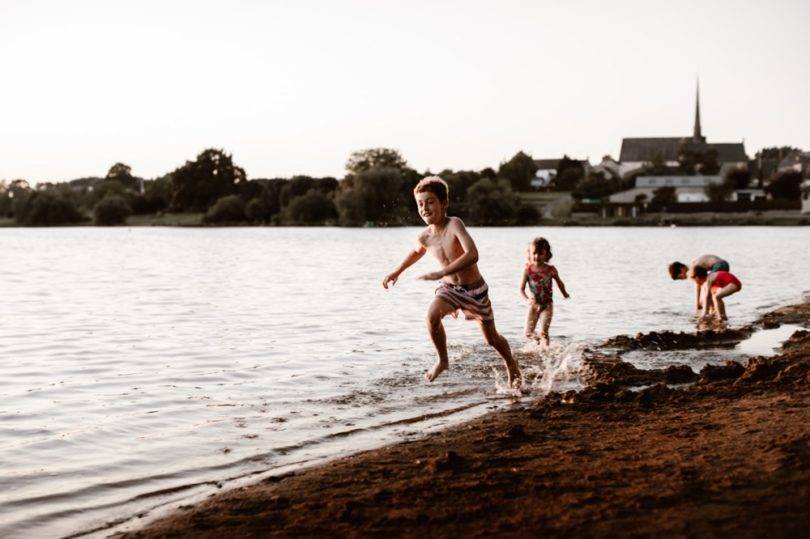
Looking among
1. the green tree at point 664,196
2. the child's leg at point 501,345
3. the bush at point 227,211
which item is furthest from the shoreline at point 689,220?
the child's leg at point 501,345

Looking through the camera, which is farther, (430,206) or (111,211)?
(111,211)

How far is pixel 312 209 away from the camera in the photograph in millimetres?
125375

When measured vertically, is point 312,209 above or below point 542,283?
above

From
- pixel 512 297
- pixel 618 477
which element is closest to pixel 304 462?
pixel 618 477

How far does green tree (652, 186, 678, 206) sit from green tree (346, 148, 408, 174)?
149 ft

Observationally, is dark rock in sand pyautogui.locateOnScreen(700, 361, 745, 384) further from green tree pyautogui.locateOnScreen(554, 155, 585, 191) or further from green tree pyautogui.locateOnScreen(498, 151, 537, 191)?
green tree pyautogui.locateOnScreen(554, 155, 585, 191)

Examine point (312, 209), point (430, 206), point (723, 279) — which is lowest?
point (723, 279)

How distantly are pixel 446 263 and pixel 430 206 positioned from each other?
641 mm

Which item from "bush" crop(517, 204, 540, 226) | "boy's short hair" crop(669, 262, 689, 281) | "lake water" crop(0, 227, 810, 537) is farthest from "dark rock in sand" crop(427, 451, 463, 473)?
"bush" crop(517, 204, 540, 226)

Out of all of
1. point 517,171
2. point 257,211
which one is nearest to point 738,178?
point 517,171

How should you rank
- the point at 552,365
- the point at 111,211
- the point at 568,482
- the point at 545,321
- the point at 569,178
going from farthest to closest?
the point at 569,178 < the point at 111,211 < the point at 545,321 < the point at 552,365 < the point at 568,482

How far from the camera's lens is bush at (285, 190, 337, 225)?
411 feet

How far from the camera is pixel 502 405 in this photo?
8.77 meters

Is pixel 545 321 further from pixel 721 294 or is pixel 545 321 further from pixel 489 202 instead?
pixel 489 202
